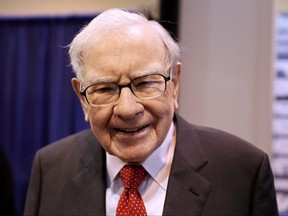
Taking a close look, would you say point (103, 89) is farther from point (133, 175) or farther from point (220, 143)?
point (220, 143)

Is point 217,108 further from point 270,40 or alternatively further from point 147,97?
point 147,97

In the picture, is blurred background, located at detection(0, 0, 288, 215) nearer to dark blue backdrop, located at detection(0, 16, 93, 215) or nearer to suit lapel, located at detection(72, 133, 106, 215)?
dark blue backdrop, located at detection(0, 16, 93, 215)

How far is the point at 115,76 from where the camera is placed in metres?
0.98

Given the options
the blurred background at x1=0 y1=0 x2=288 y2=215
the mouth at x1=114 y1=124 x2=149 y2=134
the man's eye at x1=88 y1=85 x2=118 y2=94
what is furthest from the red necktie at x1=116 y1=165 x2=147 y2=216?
the blurred background at x1=0 y1=0 x2=288 y2=215

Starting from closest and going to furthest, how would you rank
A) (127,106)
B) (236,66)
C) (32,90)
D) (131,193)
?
1. (127,106)
2. (131,193)
3. (236,66)
4. (32,90)

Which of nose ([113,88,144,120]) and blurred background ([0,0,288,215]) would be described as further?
blurred background ([0,0,288,215])

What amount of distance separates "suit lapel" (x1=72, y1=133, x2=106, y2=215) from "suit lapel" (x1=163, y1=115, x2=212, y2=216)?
210 millimetres

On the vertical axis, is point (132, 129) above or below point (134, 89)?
below

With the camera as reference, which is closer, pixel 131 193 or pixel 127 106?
pixel 127 106

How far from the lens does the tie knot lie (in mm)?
1115

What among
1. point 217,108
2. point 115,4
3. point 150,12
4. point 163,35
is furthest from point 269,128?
point 115,4

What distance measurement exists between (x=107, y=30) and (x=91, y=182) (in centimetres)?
48

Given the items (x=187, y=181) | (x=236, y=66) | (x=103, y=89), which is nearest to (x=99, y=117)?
(x=103, y=89)

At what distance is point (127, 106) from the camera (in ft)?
3.16
